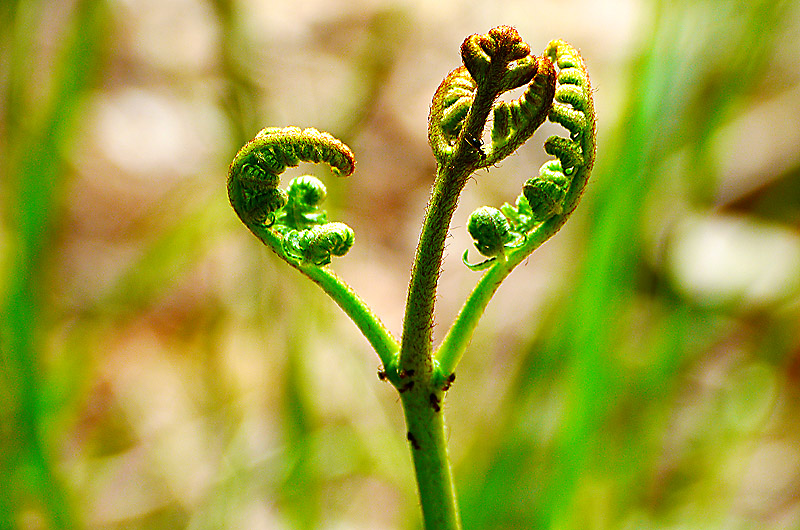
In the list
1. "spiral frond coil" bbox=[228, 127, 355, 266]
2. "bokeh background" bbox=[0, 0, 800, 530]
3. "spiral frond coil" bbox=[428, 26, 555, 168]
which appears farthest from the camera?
"bokeh background" bbox=[0, 0, 800, 530]

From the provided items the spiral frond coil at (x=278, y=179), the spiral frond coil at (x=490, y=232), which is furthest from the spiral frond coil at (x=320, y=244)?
the spiral frond coil at (x=490, y=232)

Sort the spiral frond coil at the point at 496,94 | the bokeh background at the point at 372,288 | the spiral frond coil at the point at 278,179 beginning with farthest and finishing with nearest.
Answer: the bokeh background at the point at 372,288 < the spiral frond coil at the point at 278,179 < the spiral frond coil at the point at 496,94

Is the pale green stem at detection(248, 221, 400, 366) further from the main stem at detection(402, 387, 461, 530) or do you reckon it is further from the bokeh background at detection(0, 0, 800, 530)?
the bokeh background at detection(0, 0, 800, 530)

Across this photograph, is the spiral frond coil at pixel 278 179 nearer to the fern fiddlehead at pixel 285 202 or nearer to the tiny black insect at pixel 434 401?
the fern fiddlehead at pixel 285 202

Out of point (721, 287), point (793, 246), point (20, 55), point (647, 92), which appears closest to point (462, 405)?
point (721, 287)

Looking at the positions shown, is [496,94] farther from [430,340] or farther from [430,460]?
[430,460]

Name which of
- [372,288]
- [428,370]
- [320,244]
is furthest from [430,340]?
[372,288]

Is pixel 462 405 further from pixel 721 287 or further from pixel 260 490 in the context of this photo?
pixel 721 287

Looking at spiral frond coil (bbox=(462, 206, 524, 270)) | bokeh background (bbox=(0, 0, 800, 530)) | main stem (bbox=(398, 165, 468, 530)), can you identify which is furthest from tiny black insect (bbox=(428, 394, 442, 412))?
bokeh background (bbox=(0, 0, 800, 530))
